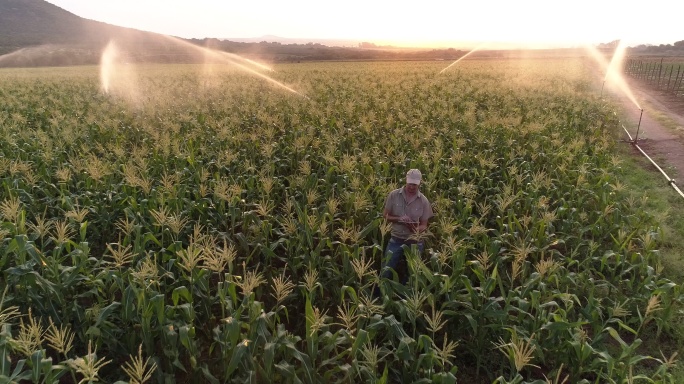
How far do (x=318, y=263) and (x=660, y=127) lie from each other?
17.3m

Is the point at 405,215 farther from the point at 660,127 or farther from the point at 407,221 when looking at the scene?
the point at 660,127

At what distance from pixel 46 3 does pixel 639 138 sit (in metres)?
210

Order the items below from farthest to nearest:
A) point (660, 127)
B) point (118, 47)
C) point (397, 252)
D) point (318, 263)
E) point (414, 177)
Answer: point (118, 47) < point (660, 127) < point (397, 252) < point (414, 177) < point (318, 263)

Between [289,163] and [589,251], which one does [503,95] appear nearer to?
[289,163]

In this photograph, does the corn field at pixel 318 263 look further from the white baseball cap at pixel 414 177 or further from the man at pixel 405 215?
the white baseball cap at pixel 414 177

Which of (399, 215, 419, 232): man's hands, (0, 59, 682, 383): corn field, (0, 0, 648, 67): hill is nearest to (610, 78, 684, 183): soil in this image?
(0, 59, 682, 383): corn field

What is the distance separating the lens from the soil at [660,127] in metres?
11.6

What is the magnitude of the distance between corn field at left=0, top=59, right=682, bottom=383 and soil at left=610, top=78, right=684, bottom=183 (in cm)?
195

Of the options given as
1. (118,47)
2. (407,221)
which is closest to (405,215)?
(407,221)

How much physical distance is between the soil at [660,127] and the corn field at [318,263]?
195 centimetres

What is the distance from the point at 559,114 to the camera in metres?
14.5

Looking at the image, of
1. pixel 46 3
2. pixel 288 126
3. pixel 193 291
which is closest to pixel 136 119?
pixel 288 126

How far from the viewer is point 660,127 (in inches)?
650

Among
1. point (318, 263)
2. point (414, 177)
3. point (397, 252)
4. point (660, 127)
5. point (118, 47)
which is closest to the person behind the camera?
point (318, 263)
